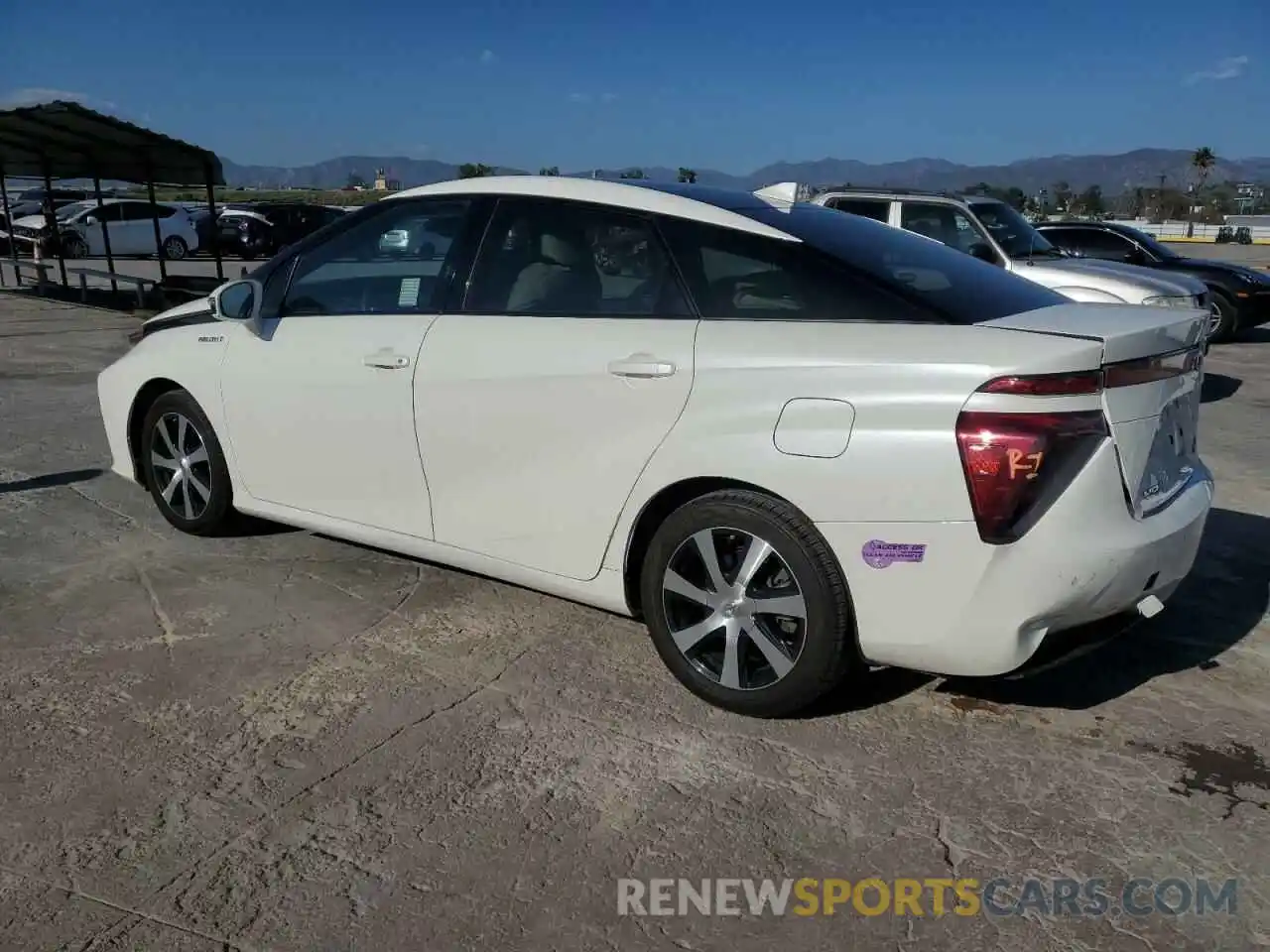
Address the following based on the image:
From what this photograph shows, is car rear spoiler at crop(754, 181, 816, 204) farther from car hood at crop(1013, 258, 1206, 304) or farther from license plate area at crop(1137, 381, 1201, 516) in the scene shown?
car hood at crop(1013, 258, 1206, 304)

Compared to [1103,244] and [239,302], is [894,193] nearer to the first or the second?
[1103,244]

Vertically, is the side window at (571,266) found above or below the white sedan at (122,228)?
below

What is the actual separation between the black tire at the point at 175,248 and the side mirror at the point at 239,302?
25329mm

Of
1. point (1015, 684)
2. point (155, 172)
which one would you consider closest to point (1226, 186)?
point (155, 172)

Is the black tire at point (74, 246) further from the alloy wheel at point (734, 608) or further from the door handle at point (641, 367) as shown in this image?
the alloy wheel at point (734, 608)

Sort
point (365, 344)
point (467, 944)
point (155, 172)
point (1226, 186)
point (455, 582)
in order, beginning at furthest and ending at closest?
1. point (1226, 186)
2. point (155, 172)
3. point (455, 582)
4. point (365, 344)
5. point (467, 944)

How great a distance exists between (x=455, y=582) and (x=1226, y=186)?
103584mm

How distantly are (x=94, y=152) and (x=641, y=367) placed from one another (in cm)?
1542

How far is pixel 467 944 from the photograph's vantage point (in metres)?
2.40

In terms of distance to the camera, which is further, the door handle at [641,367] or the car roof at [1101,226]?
the car roof at [1101,226]

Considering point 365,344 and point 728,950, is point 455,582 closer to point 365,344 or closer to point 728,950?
point 365,344

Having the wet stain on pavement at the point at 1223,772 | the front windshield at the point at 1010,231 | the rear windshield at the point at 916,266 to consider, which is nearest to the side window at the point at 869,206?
the front windshield at the point at 1010,231

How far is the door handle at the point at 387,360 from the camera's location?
395 centimetres

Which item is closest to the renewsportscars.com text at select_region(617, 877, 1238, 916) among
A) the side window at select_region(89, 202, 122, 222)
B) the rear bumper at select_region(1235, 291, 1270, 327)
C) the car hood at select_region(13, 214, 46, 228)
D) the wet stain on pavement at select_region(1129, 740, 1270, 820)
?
the wet stain on pavement at select_region(1129, 740, 1270, 820)
